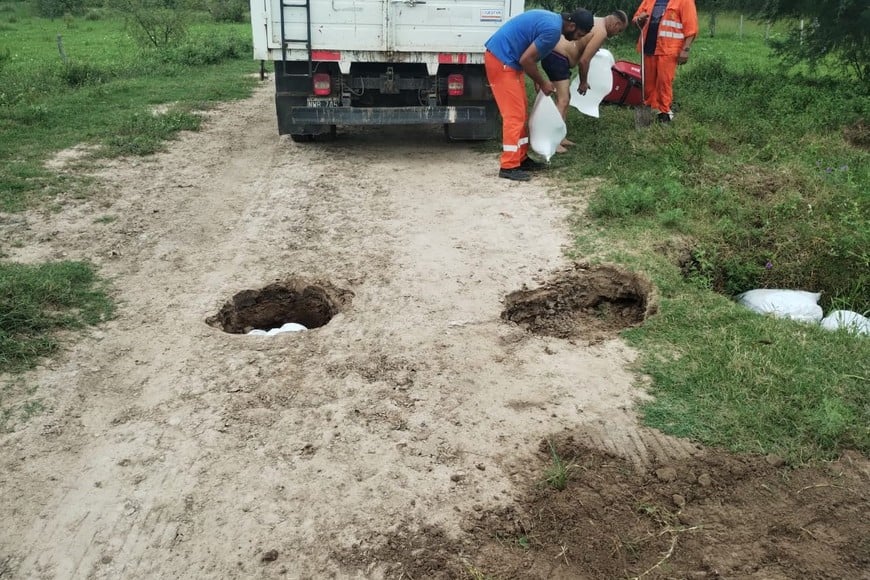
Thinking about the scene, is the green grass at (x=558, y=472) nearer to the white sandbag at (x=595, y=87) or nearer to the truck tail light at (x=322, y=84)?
the truck tail light at (x=322, y=84)

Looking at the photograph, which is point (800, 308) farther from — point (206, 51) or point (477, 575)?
point (206, 51)

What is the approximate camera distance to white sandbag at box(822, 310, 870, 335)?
430cm

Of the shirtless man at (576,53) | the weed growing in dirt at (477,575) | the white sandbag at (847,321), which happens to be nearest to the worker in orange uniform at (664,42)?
the shirtless man at (576,53)

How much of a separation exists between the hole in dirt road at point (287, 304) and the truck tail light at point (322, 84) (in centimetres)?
337

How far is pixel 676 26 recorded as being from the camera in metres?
8.25

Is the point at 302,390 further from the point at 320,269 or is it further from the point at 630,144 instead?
the point at 630,144

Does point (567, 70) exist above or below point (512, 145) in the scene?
above

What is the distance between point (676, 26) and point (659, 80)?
612 millimetres

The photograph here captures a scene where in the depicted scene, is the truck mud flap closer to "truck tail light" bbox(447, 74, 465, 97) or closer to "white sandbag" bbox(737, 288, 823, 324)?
"truck tail light" bbox(447, 74, 465, 97)

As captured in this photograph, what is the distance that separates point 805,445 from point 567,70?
539 cm

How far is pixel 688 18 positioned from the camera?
8.18 metres

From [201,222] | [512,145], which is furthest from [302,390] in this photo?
[512,145]

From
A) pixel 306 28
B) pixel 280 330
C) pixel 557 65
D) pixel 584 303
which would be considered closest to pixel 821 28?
pixel 557 65

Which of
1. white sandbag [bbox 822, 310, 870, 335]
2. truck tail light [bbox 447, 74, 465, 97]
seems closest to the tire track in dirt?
white sandbag [bbox 822, 310, 870, 335]
